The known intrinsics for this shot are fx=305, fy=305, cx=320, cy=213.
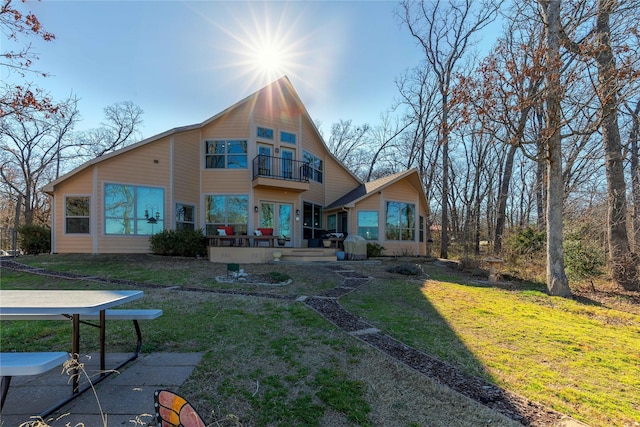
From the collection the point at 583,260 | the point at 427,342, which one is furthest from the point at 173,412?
the point at 583,260

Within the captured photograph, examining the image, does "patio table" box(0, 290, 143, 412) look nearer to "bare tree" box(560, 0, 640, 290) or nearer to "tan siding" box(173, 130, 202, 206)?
"bare tree" box(560, 0, 640, 290)

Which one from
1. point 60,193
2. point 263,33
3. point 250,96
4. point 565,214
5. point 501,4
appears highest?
point 263,33

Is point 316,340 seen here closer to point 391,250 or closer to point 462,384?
point 462,384

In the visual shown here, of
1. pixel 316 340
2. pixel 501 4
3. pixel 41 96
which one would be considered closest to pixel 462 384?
pixel 316 340

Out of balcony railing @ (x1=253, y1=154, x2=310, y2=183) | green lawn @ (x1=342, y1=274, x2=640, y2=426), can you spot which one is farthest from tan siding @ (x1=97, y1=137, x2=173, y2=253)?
green lawn @ (x1=342, y1=274, x2=640, y2=426)

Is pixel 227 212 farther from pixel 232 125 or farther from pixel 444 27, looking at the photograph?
pixel 444 27

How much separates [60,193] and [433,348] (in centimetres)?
1548

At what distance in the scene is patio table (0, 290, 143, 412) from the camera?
101 inches

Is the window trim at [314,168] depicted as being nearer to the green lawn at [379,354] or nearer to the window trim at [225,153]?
the window trim at [225,153]

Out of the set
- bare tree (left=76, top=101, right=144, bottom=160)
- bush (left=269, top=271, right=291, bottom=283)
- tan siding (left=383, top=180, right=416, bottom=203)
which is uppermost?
bare tree (left=76, top=101, right=144, bottom=160)

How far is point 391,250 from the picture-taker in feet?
55.7

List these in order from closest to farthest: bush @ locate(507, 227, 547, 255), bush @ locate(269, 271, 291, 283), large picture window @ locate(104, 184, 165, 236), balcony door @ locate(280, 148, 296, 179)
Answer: bush @ locate(269, 271, 291, 283), bush @ locate(507, 227, 547, 255), large picture window @ locate(104, 184, 165, 236), balcony door @ locate(280, 148, 296, 179)

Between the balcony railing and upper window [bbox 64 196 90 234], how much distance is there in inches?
280

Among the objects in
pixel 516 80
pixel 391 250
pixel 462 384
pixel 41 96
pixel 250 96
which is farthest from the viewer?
pixel 391 250
